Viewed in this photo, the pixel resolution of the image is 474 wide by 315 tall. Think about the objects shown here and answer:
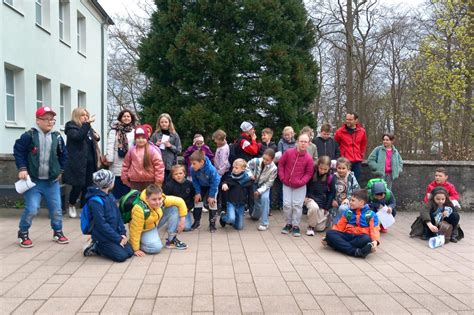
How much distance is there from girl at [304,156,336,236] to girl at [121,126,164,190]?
8.19ft

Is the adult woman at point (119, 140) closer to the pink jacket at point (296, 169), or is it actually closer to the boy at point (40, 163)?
the boy at point (40, 163)

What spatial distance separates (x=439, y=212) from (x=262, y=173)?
2.90 metres

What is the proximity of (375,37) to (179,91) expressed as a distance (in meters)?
19.1

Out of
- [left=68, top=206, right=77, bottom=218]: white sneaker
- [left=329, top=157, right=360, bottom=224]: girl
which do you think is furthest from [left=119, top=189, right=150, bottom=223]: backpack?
[left=329, top=157, right=360, bottom=224]: girl

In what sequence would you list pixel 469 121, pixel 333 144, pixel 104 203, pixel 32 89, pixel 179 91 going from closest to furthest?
pixel 104 203 → pixel 333 144 → pixel 179 91 → pixel 32 89 → pixel 469 121

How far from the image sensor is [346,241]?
582 centimetres

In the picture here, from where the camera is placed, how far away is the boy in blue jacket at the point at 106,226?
5234mm

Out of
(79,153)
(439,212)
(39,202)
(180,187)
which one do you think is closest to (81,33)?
(79,153)

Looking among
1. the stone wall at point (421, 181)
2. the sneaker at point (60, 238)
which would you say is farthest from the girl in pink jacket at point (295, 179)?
the sneaker at point (60, 238)

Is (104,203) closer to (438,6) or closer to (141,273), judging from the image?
(141,273)

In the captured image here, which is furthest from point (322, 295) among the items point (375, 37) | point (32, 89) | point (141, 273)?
point (375, 37)

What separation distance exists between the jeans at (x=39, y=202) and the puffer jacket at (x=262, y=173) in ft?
10.0

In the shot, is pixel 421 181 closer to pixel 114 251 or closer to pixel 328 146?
pixel 328 146

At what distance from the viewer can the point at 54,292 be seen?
4219mm
